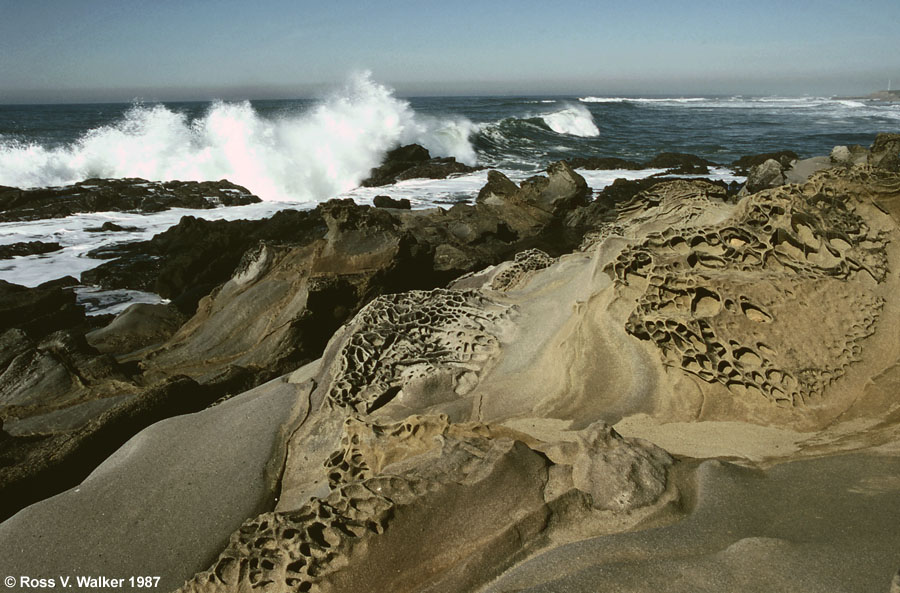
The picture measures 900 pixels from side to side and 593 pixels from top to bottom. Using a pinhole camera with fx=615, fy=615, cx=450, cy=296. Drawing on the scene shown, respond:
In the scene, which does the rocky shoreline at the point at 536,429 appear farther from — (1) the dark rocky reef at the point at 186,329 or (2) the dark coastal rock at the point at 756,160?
(2) the dark coastal rock at the point at 756,160

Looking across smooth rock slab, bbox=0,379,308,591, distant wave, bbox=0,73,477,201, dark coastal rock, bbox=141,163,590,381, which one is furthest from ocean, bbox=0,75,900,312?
smooth rock slab, bbox=0,379,308,591

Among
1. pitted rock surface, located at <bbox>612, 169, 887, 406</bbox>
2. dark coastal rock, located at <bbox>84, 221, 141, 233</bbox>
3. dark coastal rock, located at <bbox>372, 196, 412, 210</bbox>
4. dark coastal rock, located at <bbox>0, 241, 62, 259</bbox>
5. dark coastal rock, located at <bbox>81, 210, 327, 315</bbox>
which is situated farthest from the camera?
dark coastal rock, located at <bbox>372, 196, 412, 210</bbox>

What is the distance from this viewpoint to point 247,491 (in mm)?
2598

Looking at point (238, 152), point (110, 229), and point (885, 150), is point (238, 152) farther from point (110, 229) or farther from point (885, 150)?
point (885, 150)

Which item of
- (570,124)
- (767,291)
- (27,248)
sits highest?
(570,124)

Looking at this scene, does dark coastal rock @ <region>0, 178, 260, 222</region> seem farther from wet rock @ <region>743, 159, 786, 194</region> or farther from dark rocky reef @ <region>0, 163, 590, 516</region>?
wet rock @ <region>743, 159, 786, 194</region>

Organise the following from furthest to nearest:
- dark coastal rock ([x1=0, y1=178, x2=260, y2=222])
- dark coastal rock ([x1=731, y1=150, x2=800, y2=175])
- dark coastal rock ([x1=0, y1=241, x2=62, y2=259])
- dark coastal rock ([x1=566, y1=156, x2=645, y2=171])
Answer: dark coastal rock ([x1=566, y1=156, x2=645, y2=171]) < dark coastal rock ([x1=731, y1=150, x2=800, y2=175]) < dark coastal rock ([x1=0, y1=178, x2=260, y2=222]) < dark coastal rock ([x1=0, y1=241, x2=62, y2=259])

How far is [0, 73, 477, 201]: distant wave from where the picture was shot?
16.9 m

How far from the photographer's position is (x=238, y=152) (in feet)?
59.0

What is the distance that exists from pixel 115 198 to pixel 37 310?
322 inches

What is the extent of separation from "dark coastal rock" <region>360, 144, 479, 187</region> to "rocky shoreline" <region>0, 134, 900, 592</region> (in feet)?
40.8

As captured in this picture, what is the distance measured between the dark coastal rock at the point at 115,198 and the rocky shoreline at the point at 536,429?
31.2ft

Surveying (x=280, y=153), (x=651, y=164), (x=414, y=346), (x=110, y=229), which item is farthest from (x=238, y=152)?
(x=414, y=346)

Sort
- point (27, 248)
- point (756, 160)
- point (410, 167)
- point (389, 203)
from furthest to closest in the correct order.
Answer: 1. point (410, 167)
2. point (756, 160)
3. point (389, 203)
4. point (27, 248)
